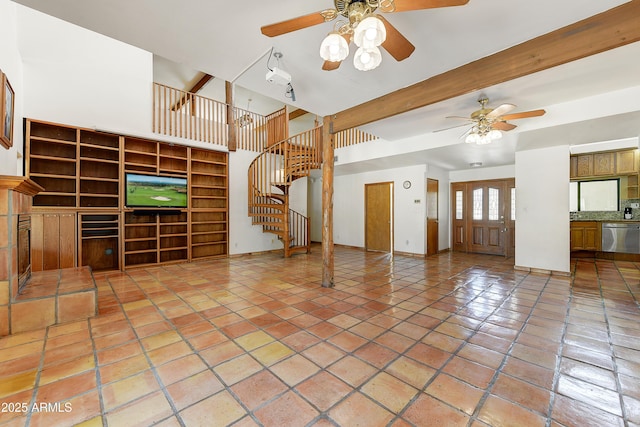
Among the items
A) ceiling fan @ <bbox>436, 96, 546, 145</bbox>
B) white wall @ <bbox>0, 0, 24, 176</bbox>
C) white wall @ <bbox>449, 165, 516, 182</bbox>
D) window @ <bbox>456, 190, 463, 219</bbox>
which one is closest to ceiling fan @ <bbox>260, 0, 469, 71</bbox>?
ceiling fan @ <bbox>436, 96, 546, 145</bbox>

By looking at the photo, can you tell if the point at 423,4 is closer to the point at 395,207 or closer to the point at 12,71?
the point at 12,71

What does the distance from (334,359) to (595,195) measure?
8439mm

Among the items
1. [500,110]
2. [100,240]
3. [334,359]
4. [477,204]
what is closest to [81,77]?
[100,240]

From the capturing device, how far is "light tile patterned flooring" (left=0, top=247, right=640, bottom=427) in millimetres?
1504

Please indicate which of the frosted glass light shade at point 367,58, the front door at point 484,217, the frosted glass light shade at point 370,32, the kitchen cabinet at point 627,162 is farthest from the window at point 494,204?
the frosted glass light shade at point 370,32

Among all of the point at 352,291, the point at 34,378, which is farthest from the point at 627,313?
the point at 34,378

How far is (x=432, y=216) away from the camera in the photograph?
687cm

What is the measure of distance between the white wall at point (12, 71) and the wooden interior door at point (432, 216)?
301 inches

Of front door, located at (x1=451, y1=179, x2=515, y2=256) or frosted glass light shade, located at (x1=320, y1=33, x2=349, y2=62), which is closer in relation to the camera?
frosted glass light shade, located at (x1=320, y1=33, x2=349, y2=62)

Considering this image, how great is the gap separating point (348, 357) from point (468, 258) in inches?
220

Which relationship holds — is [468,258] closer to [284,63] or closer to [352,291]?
[352,291]

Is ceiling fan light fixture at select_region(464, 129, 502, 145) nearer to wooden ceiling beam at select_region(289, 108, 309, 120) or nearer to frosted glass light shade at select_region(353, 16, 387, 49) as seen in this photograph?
frosted glass light shade at select_region(353, 16, 387, 49)

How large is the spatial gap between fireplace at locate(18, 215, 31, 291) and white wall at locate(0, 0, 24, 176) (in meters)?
0.66

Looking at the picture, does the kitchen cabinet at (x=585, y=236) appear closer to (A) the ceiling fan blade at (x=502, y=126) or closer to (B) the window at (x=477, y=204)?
(B) the window at (x=477, y=204)
